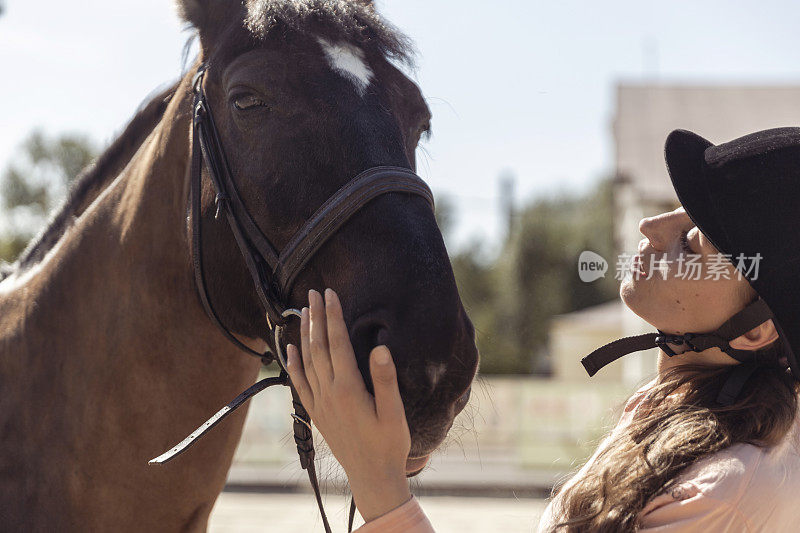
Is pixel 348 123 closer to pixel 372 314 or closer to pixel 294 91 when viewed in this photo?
pixel 294 91

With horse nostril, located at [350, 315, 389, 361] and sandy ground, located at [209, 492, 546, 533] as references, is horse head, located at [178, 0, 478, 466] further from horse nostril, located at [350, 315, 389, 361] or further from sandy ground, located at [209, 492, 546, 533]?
sandy ground, located at [209, 492, 546, 533]

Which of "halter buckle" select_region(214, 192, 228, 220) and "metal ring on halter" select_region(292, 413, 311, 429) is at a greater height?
"halter buckle" select_region(214, 192, 228, 220)

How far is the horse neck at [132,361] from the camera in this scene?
2.01 metres

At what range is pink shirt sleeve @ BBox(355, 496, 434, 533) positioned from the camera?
128 cm

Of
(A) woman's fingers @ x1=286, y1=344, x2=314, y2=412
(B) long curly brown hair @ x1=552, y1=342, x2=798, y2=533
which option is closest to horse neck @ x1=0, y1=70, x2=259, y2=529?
(A) woman's fingers @ x1=286, y1=344, x2=314, y2=412

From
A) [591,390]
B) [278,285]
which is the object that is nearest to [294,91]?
[278,285]

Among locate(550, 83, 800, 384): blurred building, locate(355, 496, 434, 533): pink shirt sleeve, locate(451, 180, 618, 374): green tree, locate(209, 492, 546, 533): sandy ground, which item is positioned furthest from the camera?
locate(451, 180, 618, 374): green tree

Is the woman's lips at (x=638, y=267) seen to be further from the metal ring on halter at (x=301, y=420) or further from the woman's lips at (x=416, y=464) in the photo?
the metal ring on halter at (x=301, y=420)

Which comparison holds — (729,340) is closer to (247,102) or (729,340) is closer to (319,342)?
(319,342)

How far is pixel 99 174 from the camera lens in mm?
2475

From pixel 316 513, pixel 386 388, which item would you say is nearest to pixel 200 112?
pixel 386 388

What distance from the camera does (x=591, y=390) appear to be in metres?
11.8

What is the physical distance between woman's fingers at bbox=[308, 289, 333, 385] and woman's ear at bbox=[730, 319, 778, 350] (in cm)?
94

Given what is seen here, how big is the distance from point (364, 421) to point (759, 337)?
3.07 ft
